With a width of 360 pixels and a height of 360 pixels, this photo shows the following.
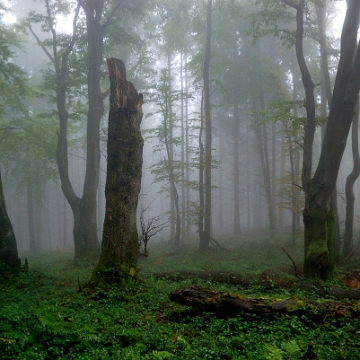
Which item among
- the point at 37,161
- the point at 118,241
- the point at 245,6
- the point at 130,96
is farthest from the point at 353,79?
the point at 37,161

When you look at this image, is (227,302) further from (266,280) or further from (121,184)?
(121,184)

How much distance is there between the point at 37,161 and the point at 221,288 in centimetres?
2482

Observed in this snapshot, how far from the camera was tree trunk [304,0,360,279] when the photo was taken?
10070 mm

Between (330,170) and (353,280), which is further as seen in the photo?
(330,170)

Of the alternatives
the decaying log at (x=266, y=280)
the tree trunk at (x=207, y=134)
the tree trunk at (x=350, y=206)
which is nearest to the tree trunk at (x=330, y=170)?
the decaying log at (x=266, y=280)

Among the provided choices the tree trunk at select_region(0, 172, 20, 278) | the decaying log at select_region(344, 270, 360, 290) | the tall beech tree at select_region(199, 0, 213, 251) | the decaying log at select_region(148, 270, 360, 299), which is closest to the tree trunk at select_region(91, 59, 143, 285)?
the decaying log at select_region(148, 270, 360, 299)

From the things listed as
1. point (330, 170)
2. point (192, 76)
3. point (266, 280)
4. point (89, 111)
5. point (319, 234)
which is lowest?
point (266, 280)

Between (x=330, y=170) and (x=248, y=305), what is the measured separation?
5825mm

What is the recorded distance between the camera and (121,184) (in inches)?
356

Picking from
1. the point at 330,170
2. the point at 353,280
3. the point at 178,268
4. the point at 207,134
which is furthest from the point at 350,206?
the point at 207,134

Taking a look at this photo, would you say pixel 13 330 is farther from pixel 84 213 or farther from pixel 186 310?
pixel 84 213

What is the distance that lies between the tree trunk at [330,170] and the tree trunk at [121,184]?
513cm

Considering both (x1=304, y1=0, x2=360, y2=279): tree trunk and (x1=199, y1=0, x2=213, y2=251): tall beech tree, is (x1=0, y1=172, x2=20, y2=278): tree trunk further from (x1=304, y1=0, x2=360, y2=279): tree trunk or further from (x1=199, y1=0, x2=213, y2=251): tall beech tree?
(x1=199, y1=0, x2=213, y2=251): tall beech tree

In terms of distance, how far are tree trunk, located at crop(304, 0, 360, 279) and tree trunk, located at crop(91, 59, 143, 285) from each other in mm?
5133
